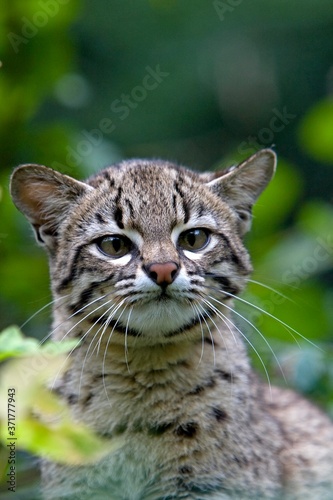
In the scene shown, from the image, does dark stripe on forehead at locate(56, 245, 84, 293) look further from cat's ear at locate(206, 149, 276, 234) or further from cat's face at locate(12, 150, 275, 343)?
cat's ear at locate(206, 149, 276, 234)

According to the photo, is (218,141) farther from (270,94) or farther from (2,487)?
(2,487)

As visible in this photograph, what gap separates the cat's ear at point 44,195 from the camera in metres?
6.25

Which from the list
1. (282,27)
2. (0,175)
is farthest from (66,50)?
(282,27)

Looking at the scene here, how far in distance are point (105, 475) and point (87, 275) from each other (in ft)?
4.12

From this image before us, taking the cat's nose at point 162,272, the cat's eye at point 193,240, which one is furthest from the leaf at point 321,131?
the cat's nose at point 162,272

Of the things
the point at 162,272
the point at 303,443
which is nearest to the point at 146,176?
the point at 162,272

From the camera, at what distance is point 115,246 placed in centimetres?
591

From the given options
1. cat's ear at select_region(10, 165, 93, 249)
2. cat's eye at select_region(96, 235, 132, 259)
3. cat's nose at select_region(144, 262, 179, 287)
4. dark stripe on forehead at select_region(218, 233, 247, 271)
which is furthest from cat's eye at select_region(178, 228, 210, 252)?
cat's ear at select_region(10, 165, 93, 249)

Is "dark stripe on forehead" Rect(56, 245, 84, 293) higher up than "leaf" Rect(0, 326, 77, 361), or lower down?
higher up

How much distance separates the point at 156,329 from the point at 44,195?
1326 mm

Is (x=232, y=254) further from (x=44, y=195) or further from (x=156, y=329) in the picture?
(x=44, y=195)

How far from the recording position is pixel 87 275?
595 centimetres

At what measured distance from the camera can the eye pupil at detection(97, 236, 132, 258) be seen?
19.3 feet

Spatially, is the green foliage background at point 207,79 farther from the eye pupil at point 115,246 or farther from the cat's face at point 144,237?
the eye pupil at point 115,246
